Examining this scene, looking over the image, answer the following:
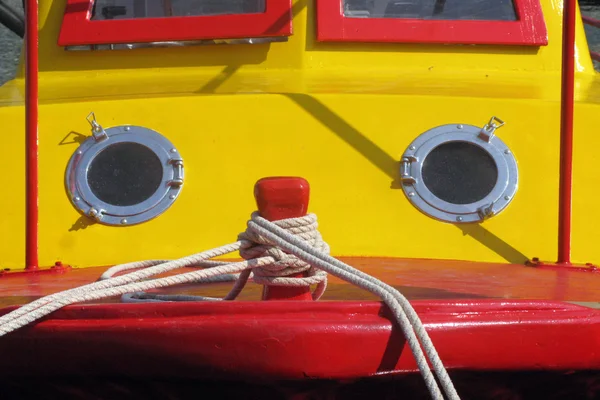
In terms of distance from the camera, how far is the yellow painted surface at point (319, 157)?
9.95 feet

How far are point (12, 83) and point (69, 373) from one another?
2127 mm

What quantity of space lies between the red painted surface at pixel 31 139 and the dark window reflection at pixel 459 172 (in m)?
1.14

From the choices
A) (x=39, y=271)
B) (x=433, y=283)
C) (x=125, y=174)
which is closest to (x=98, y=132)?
(x=125, y=174)

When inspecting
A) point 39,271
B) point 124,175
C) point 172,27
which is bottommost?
point 39,271

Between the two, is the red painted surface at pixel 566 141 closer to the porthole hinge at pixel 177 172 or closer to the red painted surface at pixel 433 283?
the red painted surface at pixel 433 283

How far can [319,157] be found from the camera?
3.15 meters

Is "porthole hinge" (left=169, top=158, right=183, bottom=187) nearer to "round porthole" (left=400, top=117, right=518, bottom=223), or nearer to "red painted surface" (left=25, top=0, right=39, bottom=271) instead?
"red painted surface" (left=25, top=0, right=39, bottom=271)

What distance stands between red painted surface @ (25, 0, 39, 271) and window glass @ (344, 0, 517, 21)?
4.19ft

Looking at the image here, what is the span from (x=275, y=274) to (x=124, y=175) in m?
1.09

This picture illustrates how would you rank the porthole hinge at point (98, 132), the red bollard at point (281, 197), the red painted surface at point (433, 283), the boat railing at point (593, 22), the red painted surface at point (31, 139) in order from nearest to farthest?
1. the red bollard at point (281, 197)
2. the red painted surface at point (433, 283)
3. the red painted surface at point (31, 139)
4. the porthole hinge at point (98, 132)
5. the boat railing at point (593, 22)

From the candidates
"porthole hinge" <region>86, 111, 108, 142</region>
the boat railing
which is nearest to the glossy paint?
"porthole hinge" <region>86, 111, 108, 142</region>

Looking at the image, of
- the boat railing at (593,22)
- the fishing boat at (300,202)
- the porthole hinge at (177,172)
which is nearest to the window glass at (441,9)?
the fishing boat at (300,202)

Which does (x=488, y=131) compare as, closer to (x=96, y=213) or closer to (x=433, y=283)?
(x=433, y=283)

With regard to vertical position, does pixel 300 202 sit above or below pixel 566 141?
below
